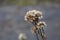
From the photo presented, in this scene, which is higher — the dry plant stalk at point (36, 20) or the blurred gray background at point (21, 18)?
the blurred gray background at point (21, 18)

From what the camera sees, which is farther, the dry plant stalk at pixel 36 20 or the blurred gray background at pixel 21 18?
the blurred gray background at pixel 21 18

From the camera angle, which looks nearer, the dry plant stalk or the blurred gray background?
the dry plant stalk

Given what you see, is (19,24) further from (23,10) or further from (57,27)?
(57,27)

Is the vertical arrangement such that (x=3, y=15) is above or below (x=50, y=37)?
above

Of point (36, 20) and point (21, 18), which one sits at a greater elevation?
point (21, 18)

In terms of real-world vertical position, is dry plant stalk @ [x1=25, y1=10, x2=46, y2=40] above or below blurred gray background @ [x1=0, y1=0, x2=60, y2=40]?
below

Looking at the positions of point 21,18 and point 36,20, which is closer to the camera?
point 36,20

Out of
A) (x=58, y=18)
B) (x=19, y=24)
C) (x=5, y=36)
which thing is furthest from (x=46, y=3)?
(x=5, y=36)

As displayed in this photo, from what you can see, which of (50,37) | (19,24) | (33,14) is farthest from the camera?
(19,24)
